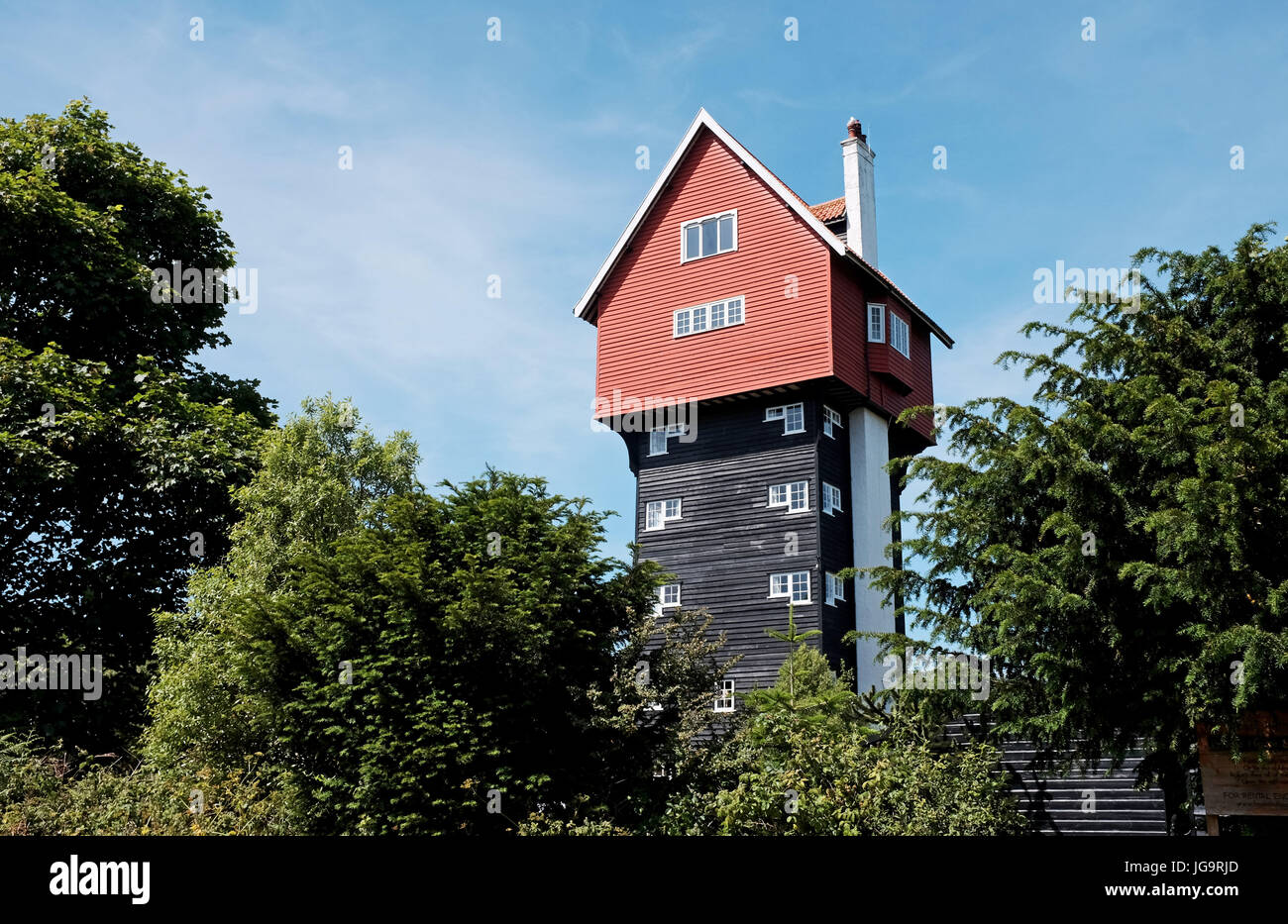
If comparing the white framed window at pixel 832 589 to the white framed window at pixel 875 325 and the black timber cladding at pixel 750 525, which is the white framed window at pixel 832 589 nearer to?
the black timber cladding at pixel 750 525

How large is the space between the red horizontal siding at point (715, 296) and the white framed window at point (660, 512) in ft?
12.2

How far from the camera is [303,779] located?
58.6 ft

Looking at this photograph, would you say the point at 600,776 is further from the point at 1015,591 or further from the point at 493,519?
the point at 1015,591

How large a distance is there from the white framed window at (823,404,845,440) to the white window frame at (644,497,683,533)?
554 centimetres

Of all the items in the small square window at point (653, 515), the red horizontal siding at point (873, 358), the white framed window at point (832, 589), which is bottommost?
Result: the white framed window at point (832, 589)

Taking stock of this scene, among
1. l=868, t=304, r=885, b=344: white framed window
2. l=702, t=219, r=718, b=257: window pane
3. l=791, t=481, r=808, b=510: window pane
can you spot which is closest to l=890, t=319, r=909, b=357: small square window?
l=868, t=304, r=885, b=344: white framed window

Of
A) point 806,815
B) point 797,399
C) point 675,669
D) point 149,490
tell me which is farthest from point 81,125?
point 806,815

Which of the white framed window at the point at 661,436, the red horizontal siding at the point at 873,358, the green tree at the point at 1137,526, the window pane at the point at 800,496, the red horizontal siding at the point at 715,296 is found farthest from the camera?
the white framed window at the point at 661,436

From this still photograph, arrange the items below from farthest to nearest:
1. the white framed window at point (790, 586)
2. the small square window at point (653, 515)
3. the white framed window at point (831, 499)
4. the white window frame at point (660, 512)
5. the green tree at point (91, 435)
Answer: the small square window at point (653, 515)
the white window frame at point (660, 512)
the white framed window at point (831, 499)
the white framed window at point (790, 586)
the green tree at point (91, 435)

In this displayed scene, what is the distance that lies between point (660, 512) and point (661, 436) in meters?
2.72

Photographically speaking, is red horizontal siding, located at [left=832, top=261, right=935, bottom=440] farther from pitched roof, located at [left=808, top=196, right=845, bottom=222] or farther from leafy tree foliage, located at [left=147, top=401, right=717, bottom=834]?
leafy tree foliage, located at [left=147, top=401, right=717, bottom=834]

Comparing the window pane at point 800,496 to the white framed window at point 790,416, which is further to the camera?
the white framed window at point 790,416

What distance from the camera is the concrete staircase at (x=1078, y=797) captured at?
57.7ft

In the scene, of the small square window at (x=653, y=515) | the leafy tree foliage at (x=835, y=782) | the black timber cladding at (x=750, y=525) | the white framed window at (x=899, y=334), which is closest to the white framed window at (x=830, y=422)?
the black timber cladding at (x=750, y=525)
